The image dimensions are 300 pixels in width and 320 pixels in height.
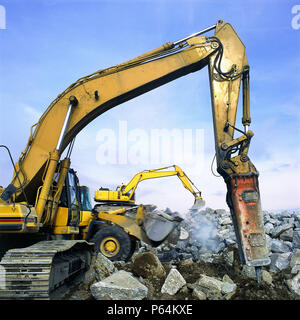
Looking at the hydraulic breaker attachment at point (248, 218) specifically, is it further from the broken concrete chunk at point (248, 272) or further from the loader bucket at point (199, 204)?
the loader bucket at point (199, 204)

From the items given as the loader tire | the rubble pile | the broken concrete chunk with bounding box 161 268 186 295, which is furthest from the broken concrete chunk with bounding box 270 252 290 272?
the loader tire

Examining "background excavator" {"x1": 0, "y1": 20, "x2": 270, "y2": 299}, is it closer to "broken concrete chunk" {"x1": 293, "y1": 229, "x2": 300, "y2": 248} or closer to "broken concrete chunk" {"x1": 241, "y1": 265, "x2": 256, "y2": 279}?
"broken concrete chunk" {"x1": 241, "y1": 265, "x2": 256, "y2": 279}

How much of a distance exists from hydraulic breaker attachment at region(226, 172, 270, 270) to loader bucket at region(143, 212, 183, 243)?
2.98m

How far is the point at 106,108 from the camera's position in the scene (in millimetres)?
6047

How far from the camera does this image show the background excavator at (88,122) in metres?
4.84

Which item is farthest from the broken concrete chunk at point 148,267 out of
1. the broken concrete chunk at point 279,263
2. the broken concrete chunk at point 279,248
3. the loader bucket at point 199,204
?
the loader bucket at point 199,204

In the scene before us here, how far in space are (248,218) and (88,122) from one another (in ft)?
11.3

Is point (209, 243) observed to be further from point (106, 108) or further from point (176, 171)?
point (106, 108)

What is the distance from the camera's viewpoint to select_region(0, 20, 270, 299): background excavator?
4.84 meters

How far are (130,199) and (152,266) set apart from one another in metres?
6.89

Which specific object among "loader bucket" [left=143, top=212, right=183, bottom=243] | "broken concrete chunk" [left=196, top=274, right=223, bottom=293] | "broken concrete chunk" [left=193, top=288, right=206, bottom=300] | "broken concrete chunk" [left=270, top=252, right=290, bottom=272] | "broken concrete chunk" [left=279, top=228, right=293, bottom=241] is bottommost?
"broken concrete chunk" [left=193, top=288, right=206, bottom=300]

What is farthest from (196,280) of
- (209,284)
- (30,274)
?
(30,274)

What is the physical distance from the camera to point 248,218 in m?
4.89

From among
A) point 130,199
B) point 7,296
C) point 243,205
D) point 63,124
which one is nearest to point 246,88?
point 243,205
